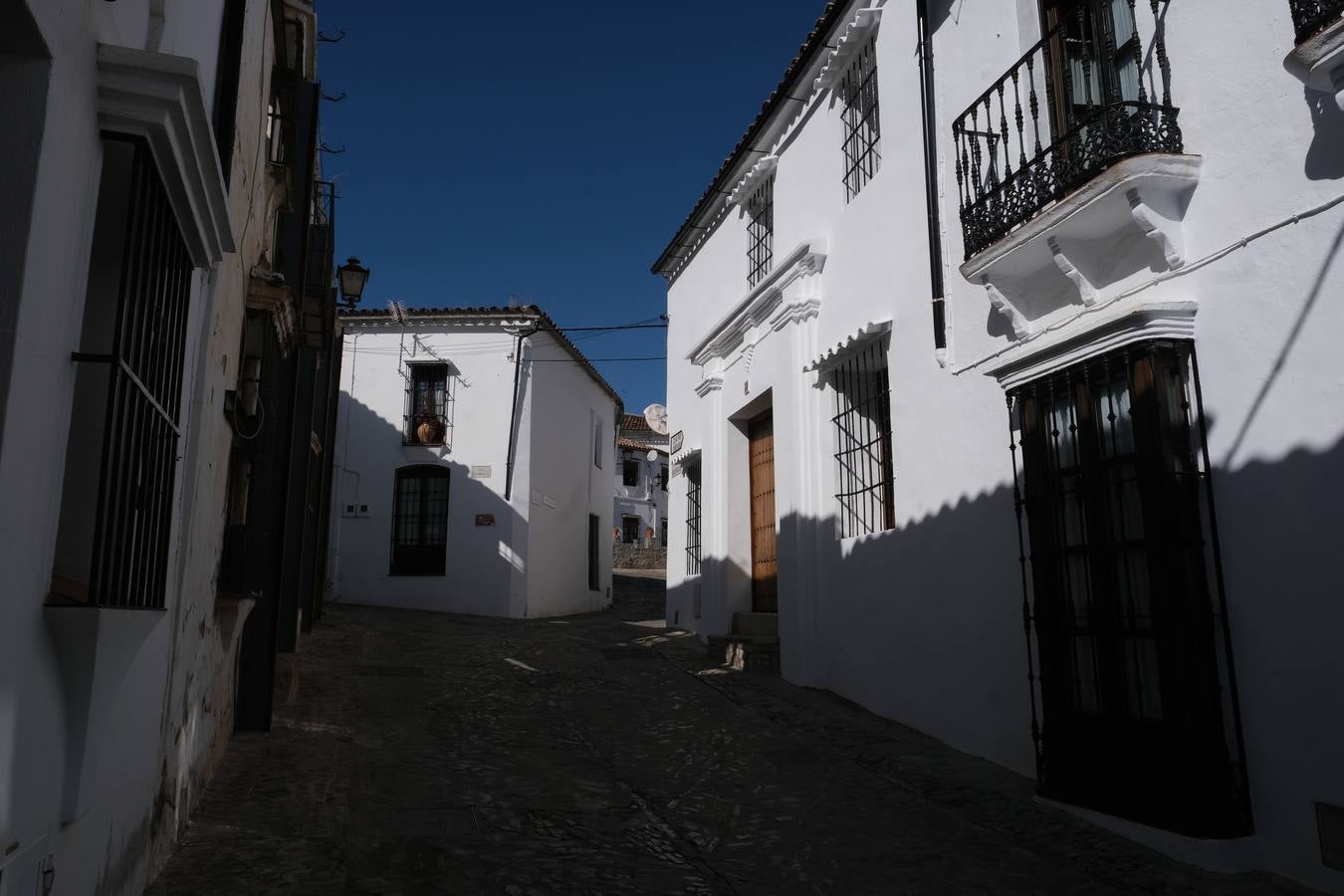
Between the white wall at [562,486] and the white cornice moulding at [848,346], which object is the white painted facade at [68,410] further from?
the white wall at [562,486]

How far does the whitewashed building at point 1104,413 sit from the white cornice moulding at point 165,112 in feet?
12.6

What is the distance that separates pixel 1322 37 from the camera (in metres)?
3.63

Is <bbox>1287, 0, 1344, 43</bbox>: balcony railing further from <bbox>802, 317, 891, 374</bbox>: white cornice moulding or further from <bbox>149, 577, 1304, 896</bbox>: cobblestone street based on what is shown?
<bbox>802, 317, 891, 374</bbox>: white cornice moulding

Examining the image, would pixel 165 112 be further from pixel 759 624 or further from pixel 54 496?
pixel 759 624

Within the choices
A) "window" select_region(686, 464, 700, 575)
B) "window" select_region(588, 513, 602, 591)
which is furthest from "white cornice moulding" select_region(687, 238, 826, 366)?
"window" select_region(588, 513, 602, 591)

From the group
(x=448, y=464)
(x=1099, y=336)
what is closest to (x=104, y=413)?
(x=1099, y=336)

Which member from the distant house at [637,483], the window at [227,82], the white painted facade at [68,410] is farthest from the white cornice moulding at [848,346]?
the distant house at [637,483]

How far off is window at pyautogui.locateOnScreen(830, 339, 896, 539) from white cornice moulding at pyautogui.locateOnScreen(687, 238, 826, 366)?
0.84m

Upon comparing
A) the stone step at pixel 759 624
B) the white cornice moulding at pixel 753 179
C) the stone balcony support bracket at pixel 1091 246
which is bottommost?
the stone step at pixel 759 624

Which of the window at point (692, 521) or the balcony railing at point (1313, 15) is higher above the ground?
the balcony railing at point (1313, 15)

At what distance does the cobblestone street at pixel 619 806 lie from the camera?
3902 mm

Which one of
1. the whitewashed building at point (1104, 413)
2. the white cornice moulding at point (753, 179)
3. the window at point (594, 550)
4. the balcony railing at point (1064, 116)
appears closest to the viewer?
the whitewashed building at point (1104, 413)

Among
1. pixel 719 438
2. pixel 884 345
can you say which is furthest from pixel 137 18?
pixel 719 438

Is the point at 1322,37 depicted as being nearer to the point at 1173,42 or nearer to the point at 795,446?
the point at 1173,42
